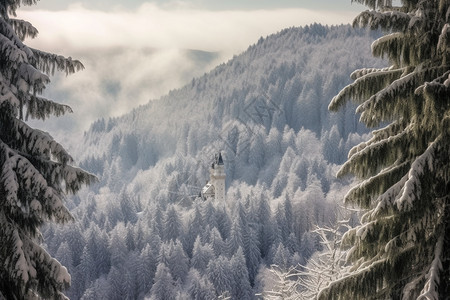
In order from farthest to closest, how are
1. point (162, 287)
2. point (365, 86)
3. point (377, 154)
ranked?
point (162, 287)
point (365, 86)
point (377, 154)

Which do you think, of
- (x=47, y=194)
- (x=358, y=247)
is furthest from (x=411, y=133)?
(x=47, y=194)

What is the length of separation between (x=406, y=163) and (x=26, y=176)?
5.80 m

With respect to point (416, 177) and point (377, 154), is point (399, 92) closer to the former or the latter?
point (377, 154)

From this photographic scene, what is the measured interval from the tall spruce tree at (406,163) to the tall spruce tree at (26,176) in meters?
4.55

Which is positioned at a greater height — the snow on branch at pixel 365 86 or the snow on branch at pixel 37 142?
the snow on branch at pixel 365 86

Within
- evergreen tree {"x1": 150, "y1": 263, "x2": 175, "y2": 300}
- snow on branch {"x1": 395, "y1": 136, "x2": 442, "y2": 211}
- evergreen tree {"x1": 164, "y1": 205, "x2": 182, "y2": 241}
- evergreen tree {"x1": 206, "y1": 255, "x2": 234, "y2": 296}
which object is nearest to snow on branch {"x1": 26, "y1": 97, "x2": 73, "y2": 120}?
snow on branch {"x1": 395, "y1": 136, "x2": 442, "y2": 211}

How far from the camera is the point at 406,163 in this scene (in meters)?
8.47

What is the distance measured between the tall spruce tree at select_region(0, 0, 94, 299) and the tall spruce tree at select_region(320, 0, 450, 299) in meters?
4.55

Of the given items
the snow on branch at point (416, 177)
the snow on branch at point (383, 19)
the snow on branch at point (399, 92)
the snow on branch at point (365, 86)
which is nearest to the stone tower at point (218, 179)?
the snow on branch at point (365, 86)

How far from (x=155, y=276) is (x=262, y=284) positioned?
14889 millimetres

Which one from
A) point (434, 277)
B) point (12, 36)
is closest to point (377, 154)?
point (434, 277)

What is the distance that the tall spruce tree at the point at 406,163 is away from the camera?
7.86 meters

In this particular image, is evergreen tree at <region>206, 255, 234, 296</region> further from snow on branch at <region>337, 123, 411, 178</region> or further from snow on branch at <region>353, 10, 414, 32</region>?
snow on branch at <region>353, 10, 414, 32</region>

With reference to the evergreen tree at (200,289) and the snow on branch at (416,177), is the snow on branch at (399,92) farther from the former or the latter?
the evergreen tree at (200,289)
